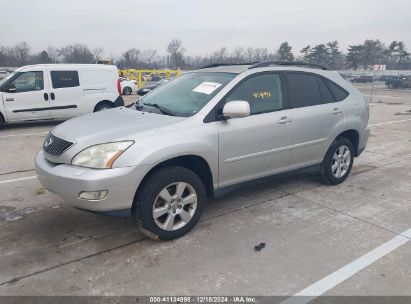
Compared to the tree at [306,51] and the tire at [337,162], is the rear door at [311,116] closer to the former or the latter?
the tire at [337,162]

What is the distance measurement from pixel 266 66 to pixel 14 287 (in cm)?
339

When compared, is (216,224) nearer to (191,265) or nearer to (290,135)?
(191,265)

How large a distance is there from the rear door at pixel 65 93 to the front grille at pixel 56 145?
22.6 feet

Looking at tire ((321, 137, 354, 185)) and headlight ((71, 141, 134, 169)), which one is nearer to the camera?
headlight ((71, 141, 134, 169))

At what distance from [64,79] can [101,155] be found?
25.6 ft

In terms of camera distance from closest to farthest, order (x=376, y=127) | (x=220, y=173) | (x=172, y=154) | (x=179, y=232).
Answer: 1. (x=172, y=154)
2. (x=179, y=232)
3. (x=220, y=173)
4. (x=376, y=127)

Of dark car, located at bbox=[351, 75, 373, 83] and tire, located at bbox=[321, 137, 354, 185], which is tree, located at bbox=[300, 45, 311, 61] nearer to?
dark car, located at bbox=[351, 75, 373, 83]

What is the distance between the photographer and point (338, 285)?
2.79 metres

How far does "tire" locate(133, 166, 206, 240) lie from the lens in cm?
322

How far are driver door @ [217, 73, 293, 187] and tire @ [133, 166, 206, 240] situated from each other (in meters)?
0.39

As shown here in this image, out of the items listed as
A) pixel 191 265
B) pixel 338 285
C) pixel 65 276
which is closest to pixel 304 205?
pixel 338 285

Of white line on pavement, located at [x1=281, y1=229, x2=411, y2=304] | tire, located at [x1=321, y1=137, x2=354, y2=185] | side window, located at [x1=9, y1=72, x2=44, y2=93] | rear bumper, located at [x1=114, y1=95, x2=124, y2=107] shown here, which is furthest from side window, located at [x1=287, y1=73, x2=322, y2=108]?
side window, located at [x1=9, y1=72, x2=44, y2=93]

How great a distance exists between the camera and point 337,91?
496 centimetres

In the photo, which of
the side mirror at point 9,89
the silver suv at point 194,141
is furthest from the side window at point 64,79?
the silver suv at point 194,141
